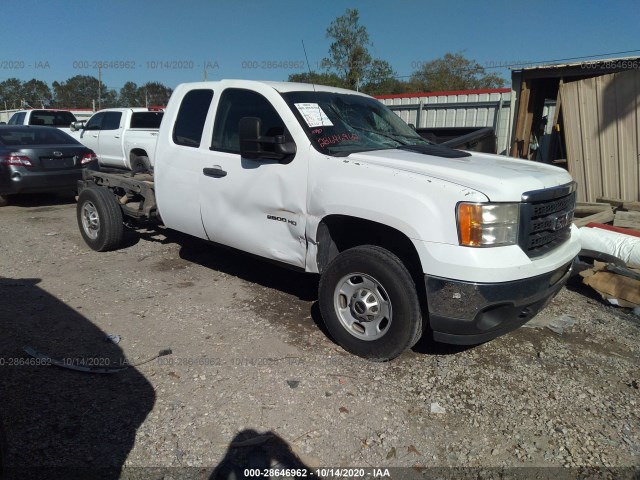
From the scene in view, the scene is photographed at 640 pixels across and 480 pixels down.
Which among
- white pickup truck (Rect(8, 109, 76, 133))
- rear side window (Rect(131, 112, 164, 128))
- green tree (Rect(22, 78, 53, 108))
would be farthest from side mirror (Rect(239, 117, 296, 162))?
green tree (Rect(22, 78, 53, 108))

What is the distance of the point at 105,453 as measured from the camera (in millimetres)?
2578

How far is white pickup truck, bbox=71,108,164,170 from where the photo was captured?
10609 mm

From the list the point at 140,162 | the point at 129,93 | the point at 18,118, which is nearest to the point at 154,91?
the point at 129,93

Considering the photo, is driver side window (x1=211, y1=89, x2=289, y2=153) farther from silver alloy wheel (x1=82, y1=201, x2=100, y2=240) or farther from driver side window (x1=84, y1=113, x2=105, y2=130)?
driver side window (x1=84, y1=113, x2=105, y2=130)

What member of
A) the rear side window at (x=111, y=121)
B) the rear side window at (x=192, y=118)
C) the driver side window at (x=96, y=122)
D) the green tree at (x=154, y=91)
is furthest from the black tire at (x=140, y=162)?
the green tree at (x=154, y=91)

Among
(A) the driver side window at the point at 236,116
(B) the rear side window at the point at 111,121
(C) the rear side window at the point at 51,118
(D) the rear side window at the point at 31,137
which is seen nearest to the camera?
(A) the driver side window at the point at 236,116

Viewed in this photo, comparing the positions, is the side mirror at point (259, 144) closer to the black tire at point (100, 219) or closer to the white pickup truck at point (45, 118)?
the black tire at point (100, 219)

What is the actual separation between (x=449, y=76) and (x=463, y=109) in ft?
127

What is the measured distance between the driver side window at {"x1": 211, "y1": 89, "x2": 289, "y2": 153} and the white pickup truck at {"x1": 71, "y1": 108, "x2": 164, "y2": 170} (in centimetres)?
622

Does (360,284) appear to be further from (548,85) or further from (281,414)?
(548,85)

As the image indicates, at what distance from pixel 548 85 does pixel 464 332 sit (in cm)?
916

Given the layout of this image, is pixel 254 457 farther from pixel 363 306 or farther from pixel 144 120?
pixel 144 120

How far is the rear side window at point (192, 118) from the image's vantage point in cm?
462

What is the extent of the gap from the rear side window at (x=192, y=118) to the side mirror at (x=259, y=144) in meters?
0.99
